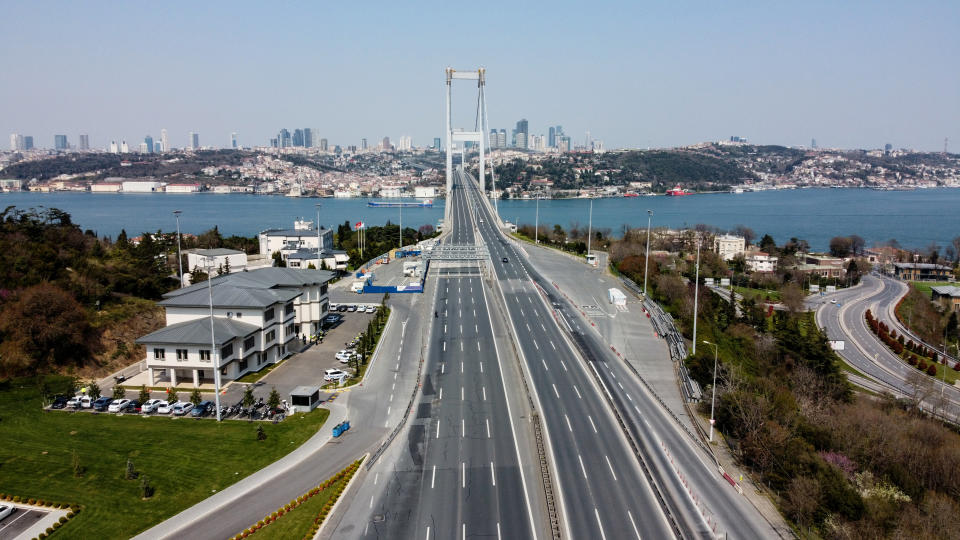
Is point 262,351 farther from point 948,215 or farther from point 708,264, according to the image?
point 948,215

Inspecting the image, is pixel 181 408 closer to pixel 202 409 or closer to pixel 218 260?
pixel 202 409

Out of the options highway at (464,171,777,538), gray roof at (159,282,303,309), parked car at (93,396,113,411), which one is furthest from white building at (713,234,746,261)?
parked car at (93,396,113,411)

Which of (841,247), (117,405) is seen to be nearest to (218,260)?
(117,405)

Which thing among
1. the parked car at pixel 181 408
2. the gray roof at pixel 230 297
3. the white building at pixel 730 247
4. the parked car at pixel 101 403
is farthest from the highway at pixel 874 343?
the parked car at pixel 101 403

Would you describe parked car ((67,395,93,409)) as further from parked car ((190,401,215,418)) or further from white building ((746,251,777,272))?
white building ((746,251,777,272))

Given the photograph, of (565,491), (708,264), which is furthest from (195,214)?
(565,491)

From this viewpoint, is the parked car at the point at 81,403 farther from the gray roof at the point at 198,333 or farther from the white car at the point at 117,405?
the gray roof at the point at 198,333

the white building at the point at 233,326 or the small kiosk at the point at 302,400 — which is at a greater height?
the white building at the point at 233,326
